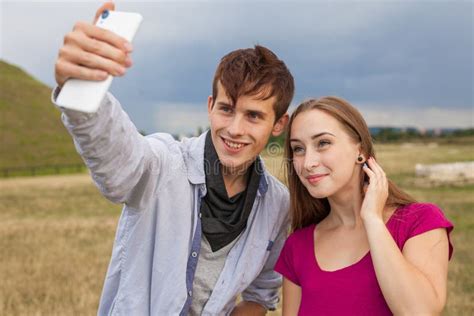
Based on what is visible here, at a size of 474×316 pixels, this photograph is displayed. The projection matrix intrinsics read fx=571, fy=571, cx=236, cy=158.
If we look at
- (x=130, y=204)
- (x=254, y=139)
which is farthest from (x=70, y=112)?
(x=254, y=139)

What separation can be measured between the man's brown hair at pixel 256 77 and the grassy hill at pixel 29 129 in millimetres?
56039

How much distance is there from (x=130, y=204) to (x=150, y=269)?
500 millimetres

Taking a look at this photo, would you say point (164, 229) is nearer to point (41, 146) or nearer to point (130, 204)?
point (130, 204)

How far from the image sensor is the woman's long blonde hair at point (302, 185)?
3.71 metres

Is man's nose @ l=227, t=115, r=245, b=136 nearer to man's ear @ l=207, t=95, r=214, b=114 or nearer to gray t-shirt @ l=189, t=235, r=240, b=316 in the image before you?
man's ear @ l=207, t=95, r=214, b=114

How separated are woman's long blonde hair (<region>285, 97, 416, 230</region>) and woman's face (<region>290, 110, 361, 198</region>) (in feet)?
0.16

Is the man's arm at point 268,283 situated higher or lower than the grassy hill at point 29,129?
higher

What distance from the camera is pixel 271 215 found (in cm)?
429

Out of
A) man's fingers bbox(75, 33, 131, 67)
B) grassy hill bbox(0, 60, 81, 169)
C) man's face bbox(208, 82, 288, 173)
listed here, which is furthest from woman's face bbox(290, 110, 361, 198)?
grassy hill bbox(0, 60, 81, 169)

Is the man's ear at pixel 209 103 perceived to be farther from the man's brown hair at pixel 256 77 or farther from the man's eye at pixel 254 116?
the man's eye at pixel 254 116

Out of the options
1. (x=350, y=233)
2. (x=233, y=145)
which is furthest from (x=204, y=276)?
(x=350, y=233)

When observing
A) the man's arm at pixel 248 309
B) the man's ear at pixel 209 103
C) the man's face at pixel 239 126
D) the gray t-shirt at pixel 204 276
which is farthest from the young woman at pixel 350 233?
the man's arm at pixel 248 309

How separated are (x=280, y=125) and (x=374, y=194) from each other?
991 millimetres

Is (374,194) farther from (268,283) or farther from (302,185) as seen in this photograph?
(268,283)
